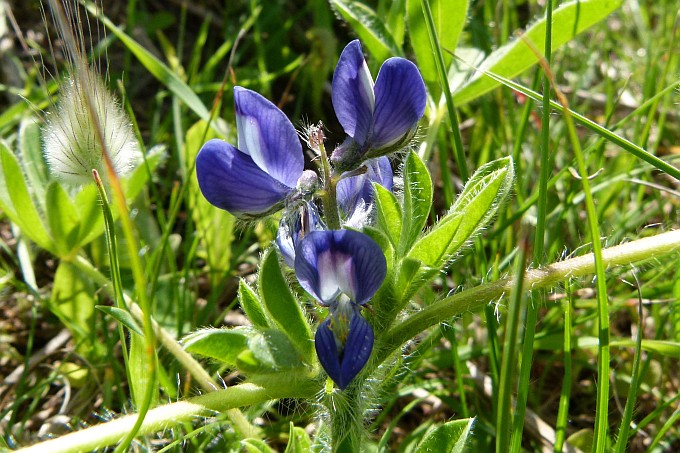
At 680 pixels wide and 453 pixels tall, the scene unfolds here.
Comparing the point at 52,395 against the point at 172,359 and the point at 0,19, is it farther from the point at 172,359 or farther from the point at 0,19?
the point at 0,19

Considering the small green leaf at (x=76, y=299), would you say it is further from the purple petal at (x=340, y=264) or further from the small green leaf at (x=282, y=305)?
the purple petal at (x=340, y=264)

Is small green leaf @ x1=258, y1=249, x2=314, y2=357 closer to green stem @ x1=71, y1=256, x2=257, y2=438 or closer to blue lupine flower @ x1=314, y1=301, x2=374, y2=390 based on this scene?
blue lupine flower @ x1=314, y1=301, x2=374, y2=390

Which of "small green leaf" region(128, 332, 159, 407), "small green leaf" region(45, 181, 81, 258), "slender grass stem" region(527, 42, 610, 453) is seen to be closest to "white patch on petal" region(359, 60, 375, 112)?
"slender grass stem" region(527, 42, 610, 453)

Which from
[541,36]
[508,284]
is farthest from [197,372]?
[541,36]

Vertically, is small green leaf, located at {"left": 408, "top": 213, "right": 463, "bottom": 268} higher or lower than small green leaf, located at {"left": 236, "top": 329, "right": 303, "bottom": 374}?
higher

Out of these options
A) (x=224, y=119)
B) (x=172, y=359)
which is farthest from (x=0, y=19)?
(x=172, y=359)

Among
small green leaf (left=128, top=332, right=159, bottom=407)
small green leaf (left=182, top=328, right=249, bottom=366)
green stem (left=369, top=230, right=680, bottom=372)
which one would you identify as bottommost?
small green leaf (left=128, top=332, right=159, bottom=407)

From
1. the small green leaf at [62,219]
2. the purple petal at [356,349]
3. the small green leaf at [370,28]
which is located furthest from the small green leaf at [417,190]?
the small green leaf at [62,219]
